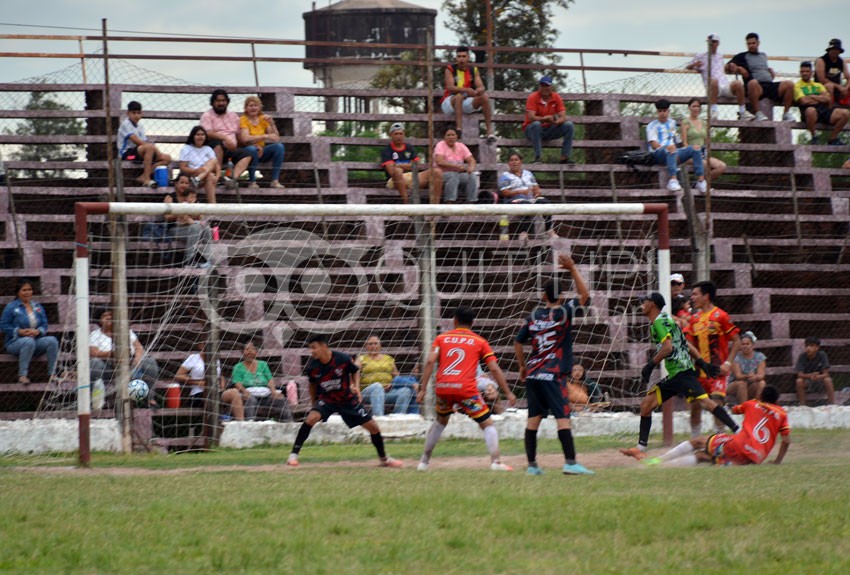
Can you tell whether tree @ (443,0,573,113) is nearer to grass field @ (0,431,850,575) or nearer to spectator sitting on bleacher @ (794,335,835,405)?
spectator sitting on bleacher @ (794,335,835,405)

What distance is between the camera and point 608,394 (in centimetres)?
1672

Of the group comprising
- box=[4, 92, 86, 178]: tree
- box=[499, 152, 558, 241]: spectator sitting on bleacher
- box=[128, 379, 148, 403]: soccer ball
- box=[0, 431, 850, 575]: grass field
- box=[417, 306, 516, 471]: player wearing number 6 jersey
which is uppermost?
box=[4, 92, 86, 178]: tree

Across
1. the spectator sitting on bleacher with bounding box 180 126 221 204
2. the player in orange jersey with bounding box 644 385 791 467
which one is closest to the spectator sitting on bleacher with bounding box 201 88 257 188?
the spectator sitting on bleacher with bounding box 180 126 221 204

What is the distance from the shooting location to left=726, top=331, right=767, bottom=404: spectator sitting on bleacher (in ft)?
55.8

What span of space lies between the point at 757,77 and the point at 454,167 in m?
7.33

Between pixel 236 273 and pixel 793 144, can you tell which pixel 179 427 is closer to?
pixel 236 273

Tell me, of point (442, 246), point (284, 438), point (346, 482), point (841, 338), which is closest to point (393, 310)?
point (442, 246)

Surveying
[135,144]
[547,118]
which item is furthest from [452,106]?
[135,144]

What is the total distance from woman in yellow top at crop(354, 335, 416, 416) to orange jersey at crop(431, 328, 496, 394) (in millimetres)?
3700

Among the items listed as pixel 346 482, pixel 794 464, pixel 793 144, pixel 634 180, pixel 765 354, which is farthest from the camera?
pixel 793 144

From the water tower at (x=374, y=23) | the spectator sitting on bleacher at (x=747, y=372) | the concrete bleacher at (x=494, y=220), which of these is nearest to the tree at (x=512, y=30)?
the concrete bleacher at (x=494, y=220)

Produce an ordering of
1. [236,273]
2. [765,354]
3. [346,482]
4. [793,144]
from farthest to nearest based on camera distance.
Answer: [793,144] → [765,354] → [236,273] → [346,482]

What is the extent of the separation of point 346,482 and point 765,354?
10.6m

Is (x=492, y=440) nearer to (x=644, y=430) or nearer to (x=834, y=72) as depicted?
(x=644, y=430)
